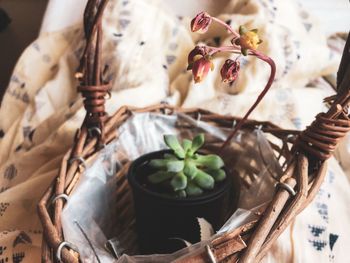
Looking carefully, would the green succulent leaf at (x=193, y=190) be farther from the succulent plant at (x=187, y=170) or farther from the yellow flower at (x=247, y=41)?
the yellow flower at (x=247, y=41)

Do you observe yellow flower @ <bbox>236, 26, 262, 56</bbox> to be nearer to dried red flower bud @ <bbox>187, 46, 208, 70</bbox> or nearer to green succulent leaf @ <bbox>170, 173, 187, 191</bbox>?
dried red flower bud @ <bbox>187, 46, 208, 70</bbox>

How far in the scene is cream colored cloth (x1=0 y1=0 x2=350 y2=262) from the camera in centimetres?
80

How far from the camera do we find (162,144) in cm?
74

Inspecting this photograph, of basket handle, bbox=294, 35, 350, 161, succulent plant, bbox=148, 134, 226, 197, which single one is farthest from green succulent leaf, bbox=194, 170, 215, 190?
basket handle, bbox=294, 35, 350, 161

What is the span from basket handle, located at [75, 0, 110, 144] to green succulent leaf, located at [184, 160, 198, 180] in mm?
136

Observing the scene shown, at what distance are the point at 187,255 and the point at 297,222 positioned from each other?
0.23 meters

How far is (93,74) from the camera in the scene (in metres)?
0.57

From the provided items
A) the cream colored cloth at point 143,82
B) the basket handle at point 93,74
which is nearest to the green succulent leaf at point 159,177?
the basket handle at point 93,74

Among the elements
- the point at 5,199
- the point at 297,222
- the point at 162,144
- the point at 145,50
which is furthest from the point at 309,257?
the point at 145,50

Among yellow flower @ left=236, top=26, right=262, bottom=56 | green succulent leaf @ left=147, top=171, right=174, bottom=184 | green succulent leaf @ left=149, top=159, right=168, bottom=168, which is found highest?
yellow flower @ left=236, top=26, right=262, bottom=56

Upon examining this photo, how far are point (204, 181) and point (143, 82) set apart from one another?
42cm

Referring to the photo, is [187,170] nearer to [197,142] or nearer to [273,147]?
[197,142]

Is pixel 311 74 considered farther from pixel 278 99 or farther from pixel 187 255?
pixel 187 255

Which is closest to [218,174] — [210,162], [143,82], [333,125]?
[210,162]
